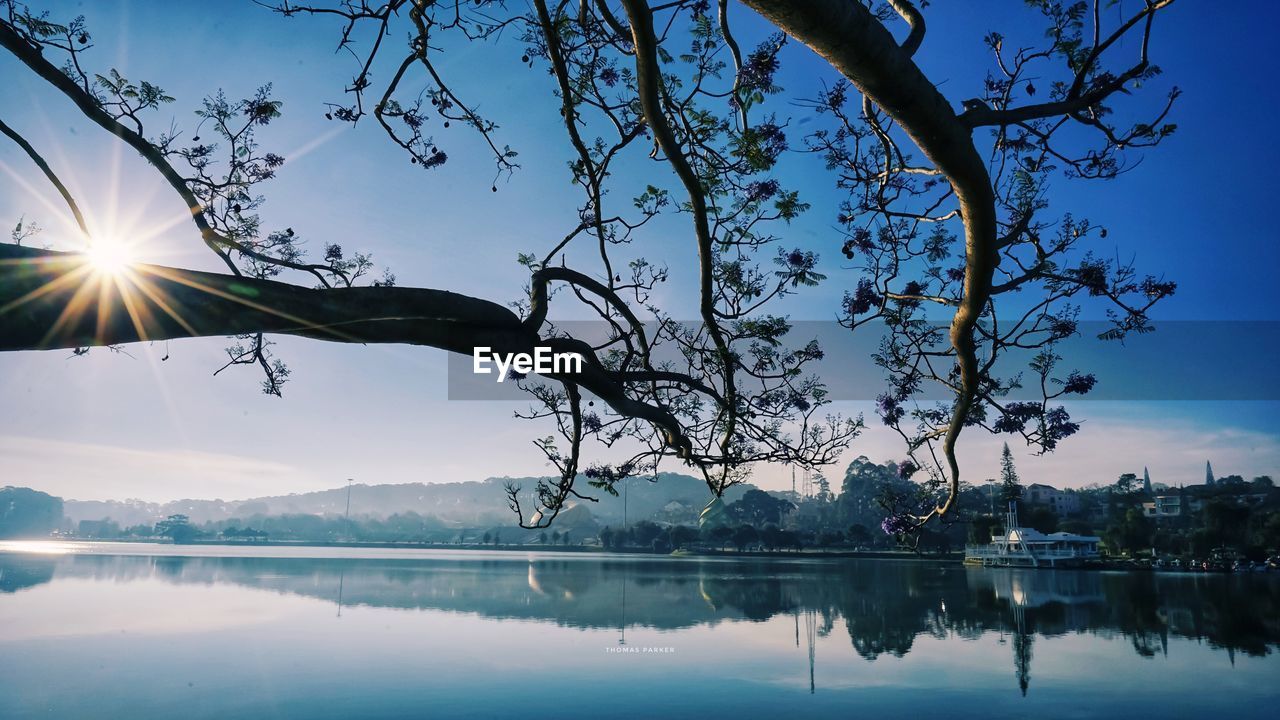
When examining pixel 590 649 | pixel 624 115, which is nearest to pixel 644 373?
pixel 624 115

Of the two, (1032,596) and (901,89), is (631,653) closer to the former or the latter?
(901,89)

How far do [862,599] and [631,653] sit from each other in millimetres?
17596

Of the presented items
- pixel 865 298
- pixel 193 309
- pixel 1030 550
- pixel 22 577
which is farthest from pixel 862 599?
pixel 22 577

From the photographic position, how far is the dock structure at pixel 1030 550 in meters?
58.8

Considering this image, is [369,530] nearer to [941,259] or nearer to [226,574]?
[226,574]

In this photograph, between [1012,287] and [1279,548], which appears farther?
[1279,548]

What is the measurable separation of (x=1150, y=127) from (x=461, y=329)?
3.32 meters

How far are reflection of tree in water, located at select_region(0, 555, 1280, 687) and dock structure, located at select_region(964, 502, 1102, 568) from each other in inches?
335

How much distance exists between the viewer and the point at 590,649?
1958 centimetres

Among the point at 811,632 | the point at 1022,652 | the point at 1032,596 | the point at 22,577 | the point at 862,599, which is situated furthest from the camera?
the point at 22,577

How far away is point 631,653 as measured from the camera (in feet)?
61.7

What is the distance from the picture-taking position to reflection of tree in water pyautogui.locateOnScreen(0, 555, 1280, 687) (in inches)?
921

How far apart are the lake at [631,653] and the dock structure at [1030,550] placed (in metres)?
24.6

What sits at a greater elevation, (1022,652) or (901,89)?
(901,89)
